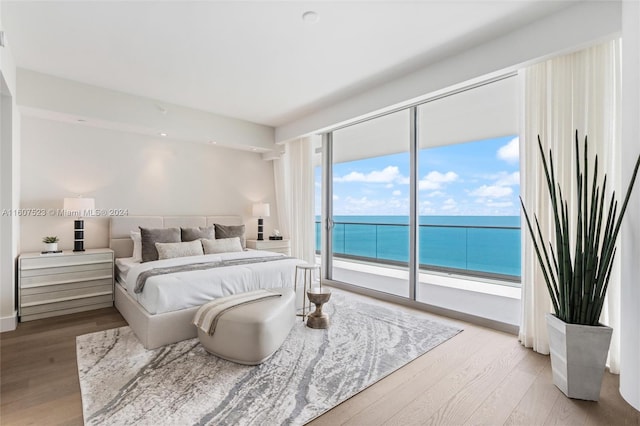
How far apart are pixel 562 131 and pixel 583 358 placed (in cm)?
174

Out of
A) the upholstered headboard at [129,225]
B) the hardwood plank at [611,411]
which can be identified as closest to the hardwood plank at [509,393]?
the hardwood plank at [611,411]

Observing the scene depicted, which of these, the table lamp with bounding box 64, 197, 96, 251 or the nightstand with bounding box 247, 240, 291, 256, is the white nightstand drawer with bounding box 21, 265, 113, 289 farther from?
the nightstand with bounding box 247, 240, 291, 256

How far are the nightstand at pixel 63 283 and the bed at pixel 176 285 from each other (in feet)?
0.64

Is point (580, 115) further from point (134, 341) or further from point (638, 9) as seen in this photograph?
point (134, 341)

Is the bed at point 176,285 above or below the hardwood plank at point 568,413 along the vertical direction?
above

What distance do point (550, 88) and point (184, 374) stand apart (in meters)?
3.74

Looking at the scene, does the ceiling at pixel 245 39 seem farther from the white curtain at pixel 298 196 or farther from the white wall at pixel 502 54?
the white curtain at pixel 298 196

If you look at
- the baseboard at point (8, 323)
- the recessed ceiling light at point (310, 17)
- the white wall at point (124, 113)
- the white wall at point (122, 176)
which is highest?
the recessed ceiling light at point (310, 17)

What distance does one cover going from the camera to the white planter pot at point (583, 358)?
1954 mm

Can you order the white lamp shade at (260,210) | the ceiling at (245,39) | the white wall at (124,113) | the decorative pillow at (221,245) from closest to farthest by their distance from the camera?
the ceiling at (245,39) < the white wall at (124,113) < the decorative pillow at (221,245) < the white lamp shade at (260,210)

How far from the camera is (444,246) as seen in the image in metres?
6.14

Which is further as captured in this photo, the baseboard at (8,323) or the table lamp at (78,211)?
the table lamp at (78,211)

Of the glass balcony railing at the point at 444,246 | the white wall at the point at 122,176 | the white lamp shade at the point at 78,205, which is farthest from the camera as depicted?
the glass balcony railing at the point at 444,246

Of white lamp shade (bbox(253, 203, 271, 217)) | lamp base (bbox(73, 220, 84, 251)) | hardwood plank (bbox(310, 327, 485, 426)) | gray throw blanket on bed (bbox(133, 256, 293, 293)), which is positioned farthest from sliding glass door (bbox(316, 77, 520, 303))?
lamp base (bbox(73, 220, 84, 251))
